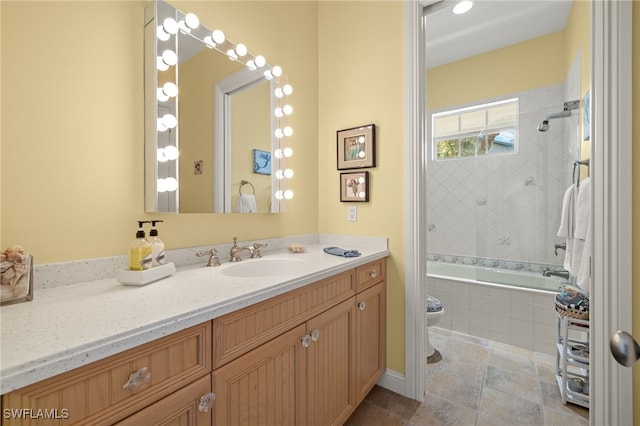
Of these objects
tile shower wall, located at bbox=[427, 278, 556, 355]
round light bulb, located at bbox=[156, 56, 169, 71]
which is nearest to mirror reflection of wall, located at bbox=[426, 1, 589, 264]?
tile shower wall, located at bbox=[427, 278, 556, 355]

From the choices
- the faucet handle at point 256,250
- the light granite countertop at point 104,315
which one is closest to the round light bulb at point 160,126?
the light granite countertop at point 104,315

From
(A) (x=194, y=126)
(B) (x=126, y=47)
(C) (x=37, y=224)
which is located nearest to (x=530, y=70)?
(A) (x=194, y=126)

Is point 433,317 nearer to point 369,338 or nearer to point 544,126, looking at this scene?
point 369,338

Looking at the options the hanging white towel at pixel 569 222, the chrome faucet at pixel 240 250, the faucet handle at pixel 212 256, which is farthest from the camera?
Answer: the hanging white towel at pixel 569 222

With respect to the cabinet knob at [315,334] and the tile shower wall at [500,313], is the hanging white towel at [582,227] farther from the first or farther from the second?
the cabinet knob at [315,334]

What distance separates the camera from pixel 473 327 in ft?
8.57

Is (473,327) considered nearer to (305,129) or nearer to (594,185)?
(594,185)

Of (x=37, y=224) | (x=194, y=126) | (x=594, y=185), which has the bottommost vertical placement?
(x=37, y=224)

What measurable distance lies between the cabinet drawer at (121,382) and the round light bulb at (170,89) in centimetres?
104

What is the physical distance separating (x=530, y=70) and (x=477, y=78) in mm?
492

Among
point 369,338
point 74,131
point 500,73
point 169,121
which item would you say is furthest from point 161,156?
point 500,73

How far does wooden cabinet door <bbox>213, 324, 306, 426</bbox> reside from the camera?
880 mm

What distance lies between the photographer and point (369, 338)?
169 cm

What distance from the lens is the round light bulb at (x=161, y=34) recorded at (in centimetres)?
123
